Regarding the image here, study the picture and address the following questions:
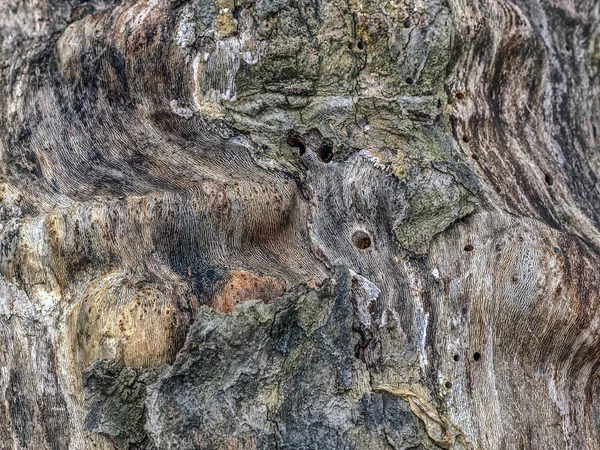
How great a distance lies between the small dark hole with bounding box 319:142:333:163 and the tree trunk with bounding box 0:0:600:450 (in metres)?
0.03

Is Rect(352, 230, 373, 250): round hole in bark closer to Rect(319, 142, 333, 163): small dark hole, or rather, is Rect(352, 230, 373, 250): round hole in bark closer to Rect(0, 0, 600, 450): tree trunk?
Rect(0, 0, 600, 450): tree trunk

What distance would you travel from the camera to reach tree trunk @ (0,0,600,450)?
2.19 m

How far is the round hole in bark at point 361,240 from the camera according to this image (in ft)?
8.32

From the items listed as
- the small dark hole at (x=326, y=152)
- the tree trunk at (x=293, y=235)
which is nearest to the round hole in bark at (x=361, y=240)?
the tree trunk at (x=293, y=235)

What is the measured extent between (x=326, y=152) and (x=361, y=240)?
1.27 ft

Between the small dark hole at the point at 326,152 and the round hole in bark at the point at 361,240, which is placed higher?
the small dark hole at the point at 326,152

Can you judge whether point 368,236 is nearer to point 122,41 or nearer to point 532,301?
point 532,301

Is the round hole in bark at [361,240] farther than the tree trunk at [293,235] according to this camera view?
Yes

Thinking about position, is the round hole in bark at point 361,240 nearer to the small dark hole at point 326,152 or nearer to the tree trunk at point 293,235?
the tree trunk at point 293,235

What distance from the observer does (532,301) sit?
2348mm

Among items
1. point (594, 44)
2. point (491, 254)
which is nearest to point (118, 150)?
point (491, 254)

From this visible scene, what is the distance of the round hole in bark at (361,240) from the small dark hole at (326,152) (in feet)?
1.06

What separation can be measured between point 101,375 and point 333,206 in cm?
105

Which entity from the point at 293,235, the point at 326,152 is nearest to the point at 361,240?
the point at 293,235
